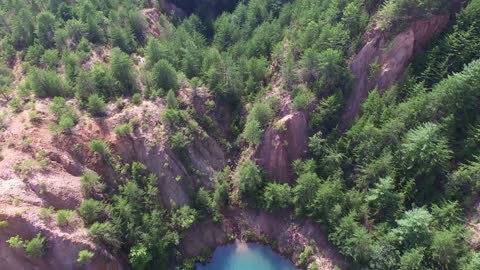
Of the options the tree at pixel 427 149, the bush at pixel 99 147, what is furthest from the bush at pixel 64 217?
the tree at pixel 427 149

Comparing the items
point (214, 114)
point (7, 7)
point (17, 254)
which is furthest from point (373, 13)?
point (7, 7)

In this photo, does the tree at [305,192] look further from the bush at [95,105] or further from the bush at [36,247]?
the bush at [36,247]

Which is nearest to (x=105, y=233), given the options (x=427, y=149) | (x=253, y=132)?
(x=253, y=132)

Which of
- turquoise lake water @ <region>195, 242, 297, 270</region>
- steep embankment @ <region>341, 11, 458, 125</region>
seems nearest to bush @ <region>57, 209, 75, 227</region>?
turquoise lake water @ <region>195, 242, 297, 270</region>

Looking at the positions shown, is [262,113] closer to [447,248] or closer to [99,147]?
[99,147]

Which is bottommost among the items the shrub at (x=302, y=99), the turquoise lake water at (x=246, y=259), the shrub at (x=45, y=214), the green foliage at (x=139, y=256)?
the turquoise lake water at (x=246, y=259)

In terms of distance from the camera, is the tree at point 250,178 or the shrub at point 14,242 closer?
the shrub at point 14,242

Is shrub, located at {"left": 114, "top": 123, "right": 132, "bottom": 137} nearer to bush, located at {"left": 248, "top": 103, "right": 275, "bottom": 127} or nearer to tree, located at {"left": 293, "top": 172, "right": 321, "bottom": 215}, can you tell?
bush, located at {"left": 248, "top": 103, "right": 275, "bottom": 127}
